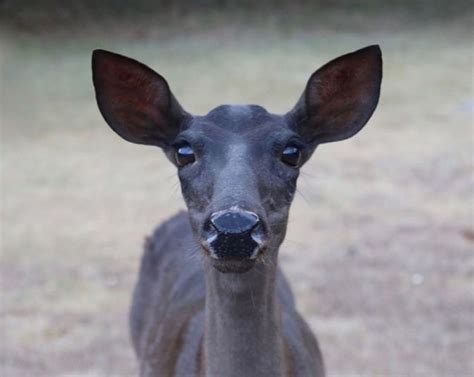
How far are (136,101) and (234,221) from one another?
3.62 ft

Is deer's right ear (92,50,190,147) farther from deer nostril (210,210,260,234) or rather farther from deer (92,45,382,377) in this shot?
deer nostril (210,210,260,234)

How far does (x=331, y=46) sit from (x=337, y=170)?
9137 millimetres

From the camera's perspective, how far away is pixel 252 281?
3715mm

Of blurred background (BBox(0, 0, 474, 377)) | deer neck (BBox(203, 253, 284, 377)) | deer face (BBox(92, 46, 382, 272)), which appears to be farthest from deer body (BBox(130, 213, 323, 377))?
blurred background (BBox(0, 0, 474, 377))

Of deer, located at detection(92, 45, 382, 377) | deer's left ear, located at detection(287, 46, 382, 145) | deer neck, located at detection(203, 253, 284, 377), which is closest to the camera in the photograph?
deer, located at detection(92, 45, 382, 377)

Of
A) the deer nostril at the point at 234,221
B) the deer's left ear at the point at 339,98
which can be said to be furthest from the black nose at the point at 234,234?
the deer's left ear at the point at 339,98

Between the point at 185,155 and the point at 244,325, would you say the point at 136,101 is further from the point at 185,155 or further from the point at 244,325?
the point at 244,325

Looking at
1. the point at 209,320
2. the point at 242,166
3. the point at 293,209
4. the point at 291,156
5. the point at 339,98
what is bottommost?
the point at 209,320

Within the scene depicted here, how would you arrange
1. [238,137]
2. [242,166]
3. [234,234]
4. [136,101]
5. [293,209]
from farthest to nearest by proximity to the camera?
[293,209], [136,101], [238,137], [242,166], [234,234]

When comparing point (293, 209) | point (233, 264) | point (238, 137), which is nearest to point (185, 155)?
point (238, 137)

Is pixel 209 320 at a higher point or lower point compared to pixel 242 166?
lower

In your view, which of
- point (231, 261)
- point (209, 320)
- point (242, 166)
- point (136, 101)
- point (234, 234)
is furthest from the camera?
point (136, 101)

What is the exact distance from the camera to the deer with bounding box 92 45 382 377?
339cm

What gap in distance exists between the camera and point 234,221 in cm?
312
